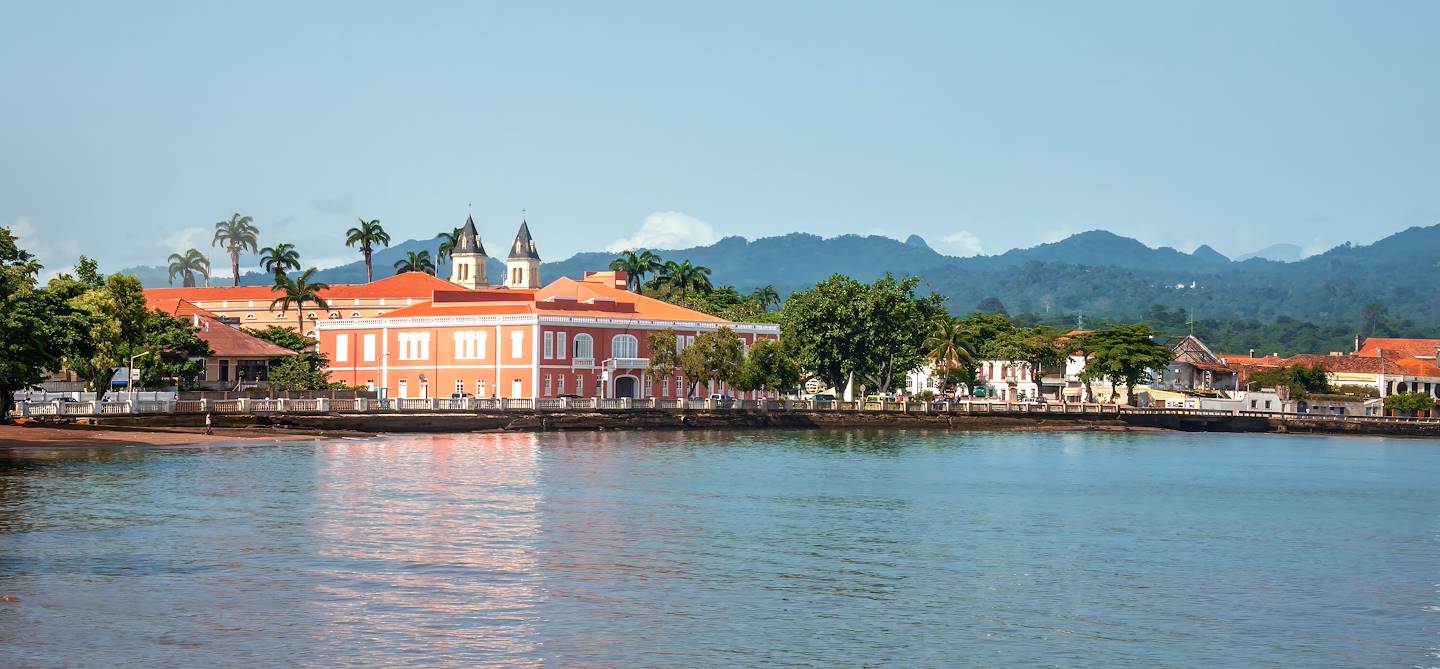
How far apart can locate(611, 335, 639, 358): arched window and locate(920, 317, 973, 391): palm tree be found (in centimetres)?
3106

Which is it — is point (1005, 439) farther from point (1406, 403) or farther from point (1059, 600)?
point (1059, 600)

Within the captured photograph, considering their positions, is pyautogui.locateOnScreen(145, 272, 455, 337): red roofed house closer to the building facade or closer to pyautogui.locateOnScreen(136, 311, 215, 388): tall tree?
the building facade

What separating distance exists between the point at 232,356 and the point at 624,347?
89.7ft

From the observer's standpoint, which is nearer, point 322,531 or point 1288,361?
point 322,531

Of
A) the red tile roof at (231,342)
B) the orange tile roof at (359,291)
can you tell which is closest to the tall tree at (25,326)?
the red tile roof at (231,342)

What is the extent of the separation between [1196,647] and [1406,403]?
131314 mm

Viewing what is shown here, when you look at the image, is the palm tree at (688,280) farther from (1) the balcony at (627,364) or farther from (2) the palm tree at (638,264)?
(1) the balcony at (627,364)

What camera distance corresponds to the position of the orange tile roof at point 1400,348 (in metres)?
182

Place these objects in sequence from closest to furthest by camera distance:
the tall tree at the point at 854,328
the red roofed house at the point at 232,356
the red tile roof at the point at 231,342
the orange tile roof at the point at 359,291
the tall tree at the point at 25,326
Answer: the tall tree at the point at 25,326, the red roofed house at the point at 232,356, the red tile roof at the point at 231,342, the tall tree at the point at 854,328, the orange tile roof at the point at 359,291

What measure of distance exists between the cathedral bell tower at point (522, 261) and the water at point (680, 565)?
110730 millimetres

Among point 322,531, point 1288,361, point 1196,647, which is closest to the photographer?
point 1196,647

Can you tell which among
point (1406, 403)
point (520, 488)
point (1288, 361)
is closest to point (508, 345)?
point (520, 488)

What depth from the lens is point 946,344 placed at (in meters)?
139

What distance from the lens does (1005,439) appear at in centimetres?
11869
